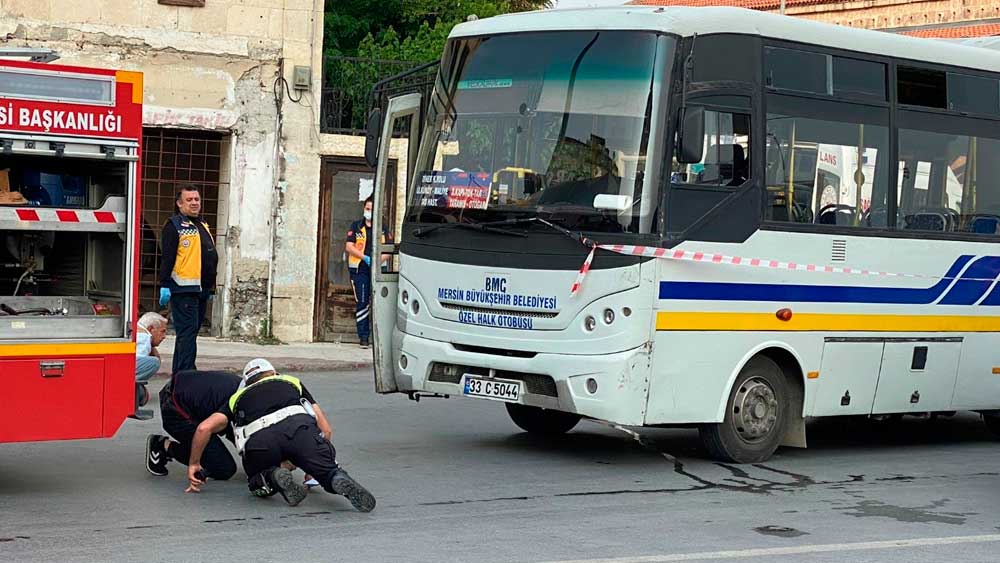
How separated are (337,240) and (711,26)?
1005 centimetres

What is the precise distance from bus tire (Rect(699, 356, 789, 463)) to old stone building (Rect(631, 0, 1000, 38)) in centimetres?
3810

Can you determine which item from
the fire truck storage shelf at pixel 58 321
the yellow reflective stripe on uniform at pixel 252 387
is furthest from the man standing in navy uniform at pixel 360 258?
the yellow reflective stripe on uniform at pixel 252 387

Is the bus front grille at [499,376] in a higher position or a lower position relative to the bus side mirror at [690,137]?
lower

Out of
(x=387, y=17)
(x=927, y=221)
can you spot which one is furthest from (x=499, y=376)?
(x=387, y=17)

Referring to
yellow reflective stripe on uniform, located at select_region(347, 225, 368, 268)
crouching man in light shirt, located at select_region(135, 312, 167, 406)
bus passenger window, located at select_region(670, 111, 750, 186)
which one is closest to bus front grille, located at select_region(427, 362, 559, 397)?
bus passenger window, located at select_region(670, 111, 750, 186)

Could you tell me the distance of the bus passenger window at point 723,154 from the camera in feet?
33.9

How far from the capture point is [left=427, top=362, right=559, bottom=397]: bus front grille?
408 inches

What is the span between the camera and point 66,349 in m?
8.64

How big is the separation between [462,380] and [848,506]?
2854 mm

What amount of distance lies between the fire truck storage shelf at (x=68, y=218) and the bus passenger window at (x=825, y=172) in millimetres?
4489

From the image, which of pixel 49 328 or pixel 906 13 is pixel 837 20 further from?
pixel 49 328

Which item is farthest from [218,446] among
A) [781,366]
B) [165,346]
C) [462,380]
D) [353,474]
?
[165,346]

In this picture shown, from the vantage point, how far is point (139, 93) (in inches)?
349

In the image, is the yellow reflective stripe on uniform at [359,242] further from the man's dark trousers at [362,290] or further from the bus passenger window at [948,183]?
the bus passenger window at [948,183]
